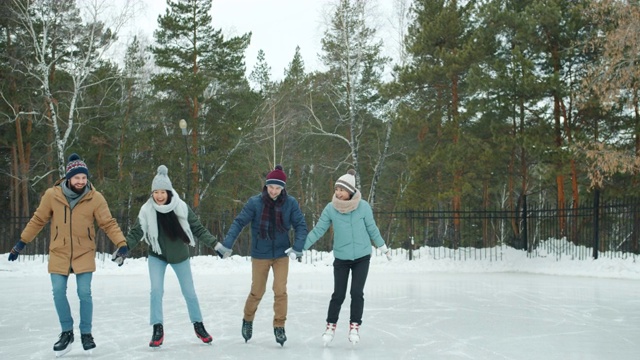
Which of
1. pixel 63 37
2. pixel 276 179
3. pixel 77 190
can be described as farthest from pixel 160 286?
pixel 63 37

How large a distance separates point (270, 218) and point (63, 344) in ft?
7.50

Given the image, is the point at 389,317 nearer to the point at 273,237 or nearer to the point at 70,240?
the point at 273,237

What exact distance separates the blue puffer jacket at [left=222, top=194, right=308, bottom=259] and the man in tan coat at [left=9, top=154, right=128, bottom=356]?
1.15 meters

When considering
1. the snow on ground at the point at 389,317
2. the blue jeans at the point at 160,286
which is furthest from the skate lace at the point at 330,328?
the blue jeans at the point at 160,286

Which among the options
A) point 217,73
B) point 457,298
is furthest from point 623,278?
point 217,73

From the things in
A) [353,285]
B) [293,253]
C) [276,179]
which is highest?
[276,179]

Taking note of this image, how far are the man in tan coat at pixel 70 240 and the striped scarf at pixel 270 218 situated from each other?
53.5 inches

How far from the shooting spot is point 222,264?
782 inches

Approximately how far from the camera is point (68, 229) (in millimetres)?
6090

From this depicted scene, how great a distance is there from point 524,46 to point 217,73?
45.2 ft

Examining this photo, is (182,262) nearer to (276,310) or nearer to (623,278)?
(276,310)

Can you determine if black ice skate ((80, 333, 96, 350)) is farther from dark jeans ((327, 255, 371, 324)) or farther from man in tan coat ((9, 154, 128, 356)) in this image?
dark jeans ((327, 255, 371, 324))

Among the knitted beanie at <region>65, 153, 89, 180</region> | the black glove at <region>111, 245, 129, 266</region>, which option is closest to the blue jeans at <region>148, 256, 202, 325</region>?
the black glove at <region>111, 245, 129, 266</region>

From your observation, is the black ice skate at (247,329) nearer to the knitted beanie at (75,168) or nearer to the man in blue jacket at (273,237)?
the man in blue jacket at (273,237)
